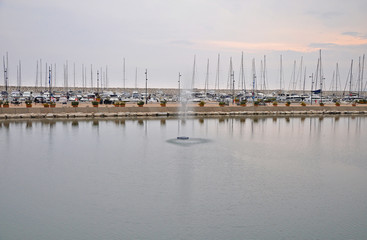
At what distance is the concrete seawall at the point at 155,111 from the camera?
179 ft

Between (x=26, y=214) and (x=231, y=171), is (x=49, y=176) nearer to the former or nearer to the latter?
(x=26, y=214)

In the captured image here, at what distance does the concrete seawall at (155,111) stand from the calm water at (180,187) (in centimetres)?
1682

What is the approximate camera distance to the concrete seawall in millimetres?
54500

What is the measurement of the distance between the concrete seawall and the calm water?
1682 centimetres

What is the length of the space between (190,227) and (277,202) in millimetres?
4937

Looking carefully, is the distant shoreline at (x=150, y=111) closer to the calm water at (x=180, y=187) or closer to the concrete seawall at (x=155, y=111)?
the concrete seawall at (x=155, y=111)

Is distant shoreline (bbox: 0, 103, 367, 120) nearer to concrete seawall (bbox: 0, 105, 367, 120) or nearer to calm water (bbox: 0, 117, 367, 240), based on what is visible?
concrete seawall (bbox: 0, 105, 367, 120)

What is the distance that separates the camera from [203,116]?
60.8 m

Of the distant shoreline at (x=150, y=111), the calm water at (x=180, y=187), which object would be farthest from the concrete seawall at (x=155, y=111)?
the calm water at (x=180, y=187)

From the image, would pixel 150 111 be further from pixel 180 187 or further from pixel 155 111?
pixel 180 187

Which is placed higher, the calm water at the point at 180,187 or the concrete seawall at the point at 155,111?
the concrete seawall at the point at 155,111

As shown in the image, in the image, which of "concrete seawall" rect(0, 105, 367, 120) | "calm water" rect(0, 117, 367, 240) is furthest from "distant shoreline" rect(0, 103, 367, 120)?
"calm water" rect(0, 117, 367, 240)

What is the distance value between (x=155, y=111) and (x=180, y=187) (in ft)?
133

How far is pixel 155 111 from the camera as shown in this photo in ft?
198
